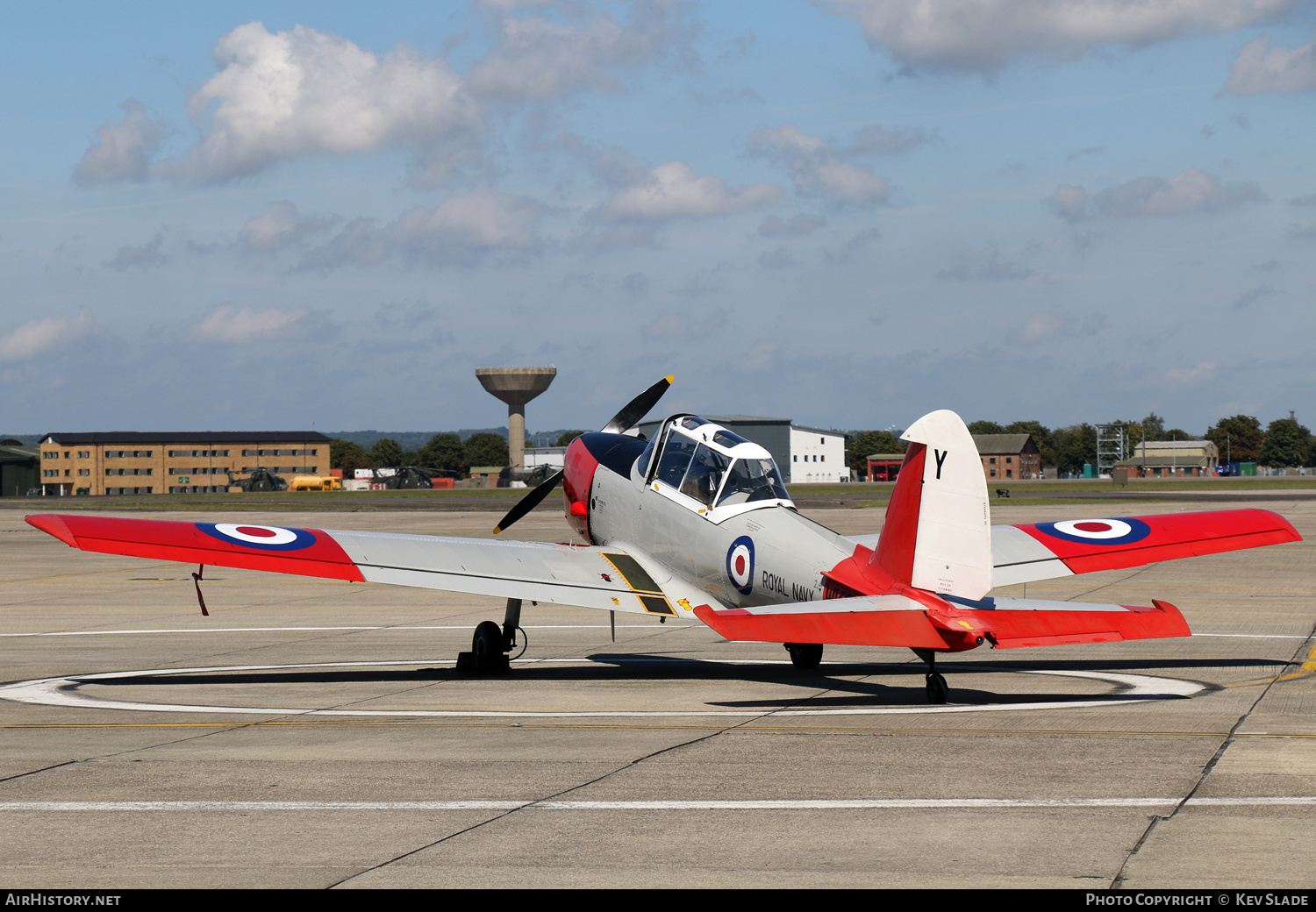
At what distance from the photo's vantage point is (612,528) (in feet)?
52.4

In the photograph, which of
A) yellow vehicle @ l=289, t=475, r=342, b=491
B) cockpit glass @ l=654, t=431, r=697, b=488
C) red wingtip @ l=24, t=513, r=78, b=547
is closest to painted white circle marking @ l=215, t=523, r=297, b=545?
red wingtip @ l=24, t=513, r=78, b=547

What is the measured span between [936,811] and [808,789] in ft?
3.25

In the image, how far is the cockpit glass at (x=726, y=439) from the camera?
14367mm

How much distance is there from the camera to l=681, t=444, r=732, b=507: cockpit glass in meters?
14.2

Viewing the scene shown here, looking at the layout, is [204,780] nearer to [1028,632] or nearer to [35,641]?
[1028,632]

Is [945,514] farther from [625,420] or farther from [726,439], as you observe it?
[625,420]

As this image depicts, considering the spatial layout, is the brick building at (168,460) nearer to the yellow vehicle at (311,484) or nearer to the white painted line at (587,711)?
the yellow vehicle at (311,484)

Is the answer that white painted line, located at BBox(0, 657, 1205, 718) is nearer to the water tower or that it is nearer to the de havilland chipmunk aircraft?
the de havilland chipmunk aircraft

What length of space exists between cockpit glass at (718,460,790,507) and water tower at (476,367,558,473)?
135455 mm

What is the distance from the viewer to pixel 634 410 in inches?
714

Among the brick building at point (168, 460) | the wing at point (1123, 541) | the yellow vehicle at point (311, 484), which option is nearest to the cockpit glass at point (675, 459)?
the wing at point (1123, 541)

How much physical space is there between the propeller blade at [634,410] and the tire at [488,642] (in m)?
3.86

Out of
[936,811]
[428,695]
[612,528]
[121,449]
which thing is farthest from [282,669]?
[121,449]

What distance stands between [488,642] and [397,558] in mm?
1601
